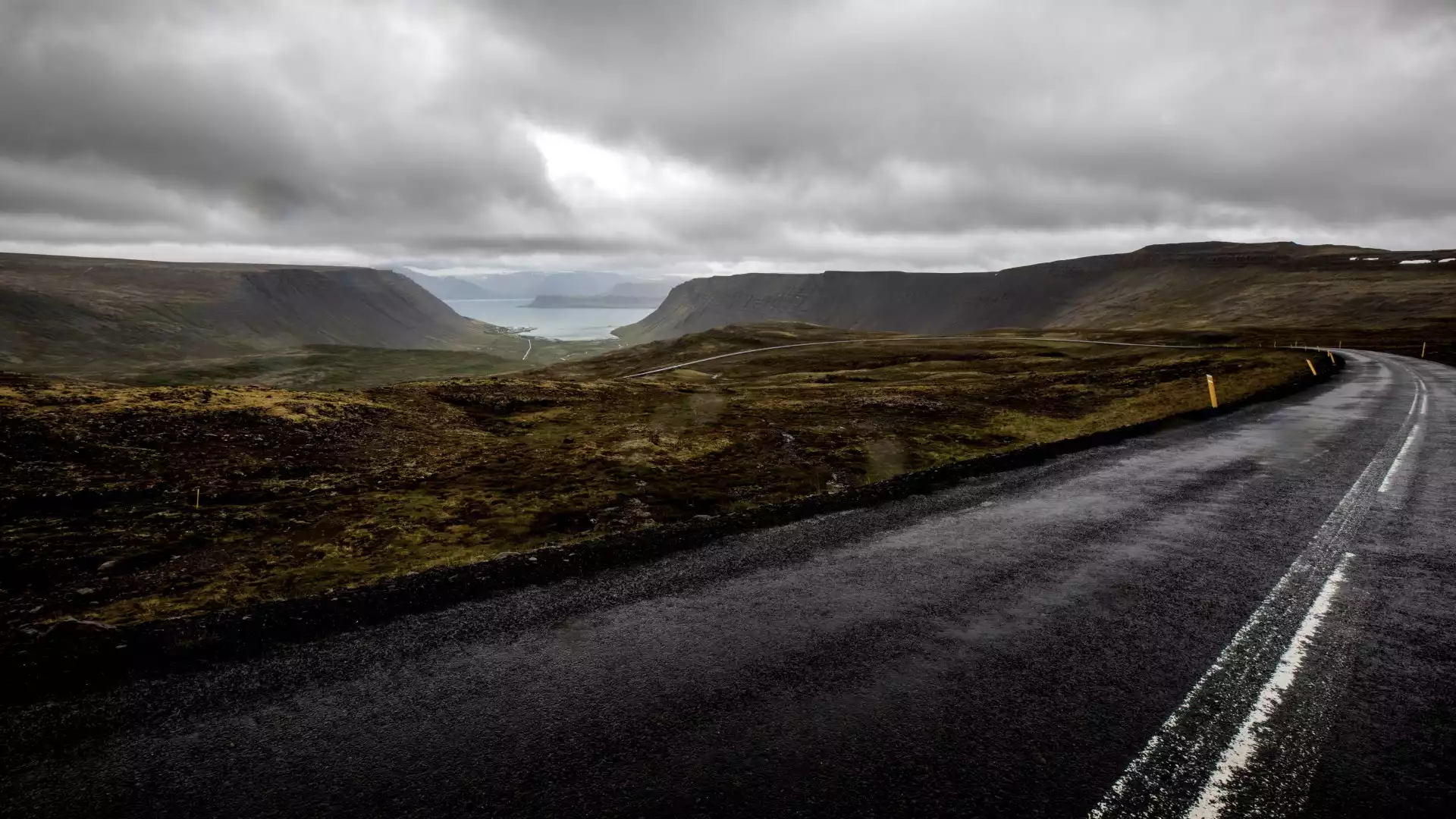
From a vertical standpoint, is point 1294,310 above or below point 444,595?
above

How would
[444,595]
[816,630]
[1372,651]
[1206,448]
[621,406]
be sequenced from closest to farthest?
[1372,651] < [816,630] < [444,595] < [1206,448] < [621,406]

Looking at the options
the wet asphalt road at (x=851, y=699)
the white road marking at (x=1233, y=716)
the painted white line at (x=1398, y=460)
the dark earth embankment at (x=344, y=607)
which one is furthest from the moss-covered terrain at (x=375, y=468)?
the white road marking at (x=1233, y=716)

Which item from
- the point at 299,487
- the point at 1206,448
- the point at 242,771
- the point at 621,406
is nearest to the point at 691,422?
the point at 621,406

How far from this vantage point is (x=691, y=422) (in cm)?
2400

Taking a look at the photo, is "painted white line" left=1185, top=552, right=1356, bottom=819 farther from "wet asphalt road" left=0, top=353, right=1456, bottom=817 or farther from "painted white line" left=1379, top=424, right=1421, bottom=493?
"painted white line" left=1379, top=424, right=1421, bottom=493

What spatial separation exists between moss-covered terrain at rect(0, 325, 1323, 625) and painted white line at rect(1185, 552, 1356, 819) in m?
8.25

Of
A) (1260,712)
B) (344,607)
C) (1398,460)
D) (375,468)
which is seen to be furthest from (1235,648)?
(375,468)

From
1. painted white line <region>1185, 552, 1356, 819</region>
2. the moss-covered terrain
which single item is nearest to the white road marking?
painted white line <region>1185, 552, 1356, 819</region>

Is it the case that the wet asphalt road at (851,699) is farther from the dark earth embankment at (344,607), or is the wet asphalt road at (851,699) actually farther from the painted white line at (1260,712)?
Result: the dark earth embankment at (344,607)

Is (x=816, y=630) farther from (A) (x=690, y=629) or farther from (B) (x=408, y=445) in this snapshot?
(B) (x=408, y=445)

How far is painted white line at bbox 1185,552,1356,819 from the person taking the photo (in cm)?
418

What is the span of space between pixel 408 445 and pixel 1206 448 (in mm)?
22561

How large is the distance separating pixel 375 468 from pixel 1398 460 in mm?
24769

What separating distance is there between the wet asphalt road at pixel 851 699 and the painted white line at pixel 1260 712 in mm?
24
